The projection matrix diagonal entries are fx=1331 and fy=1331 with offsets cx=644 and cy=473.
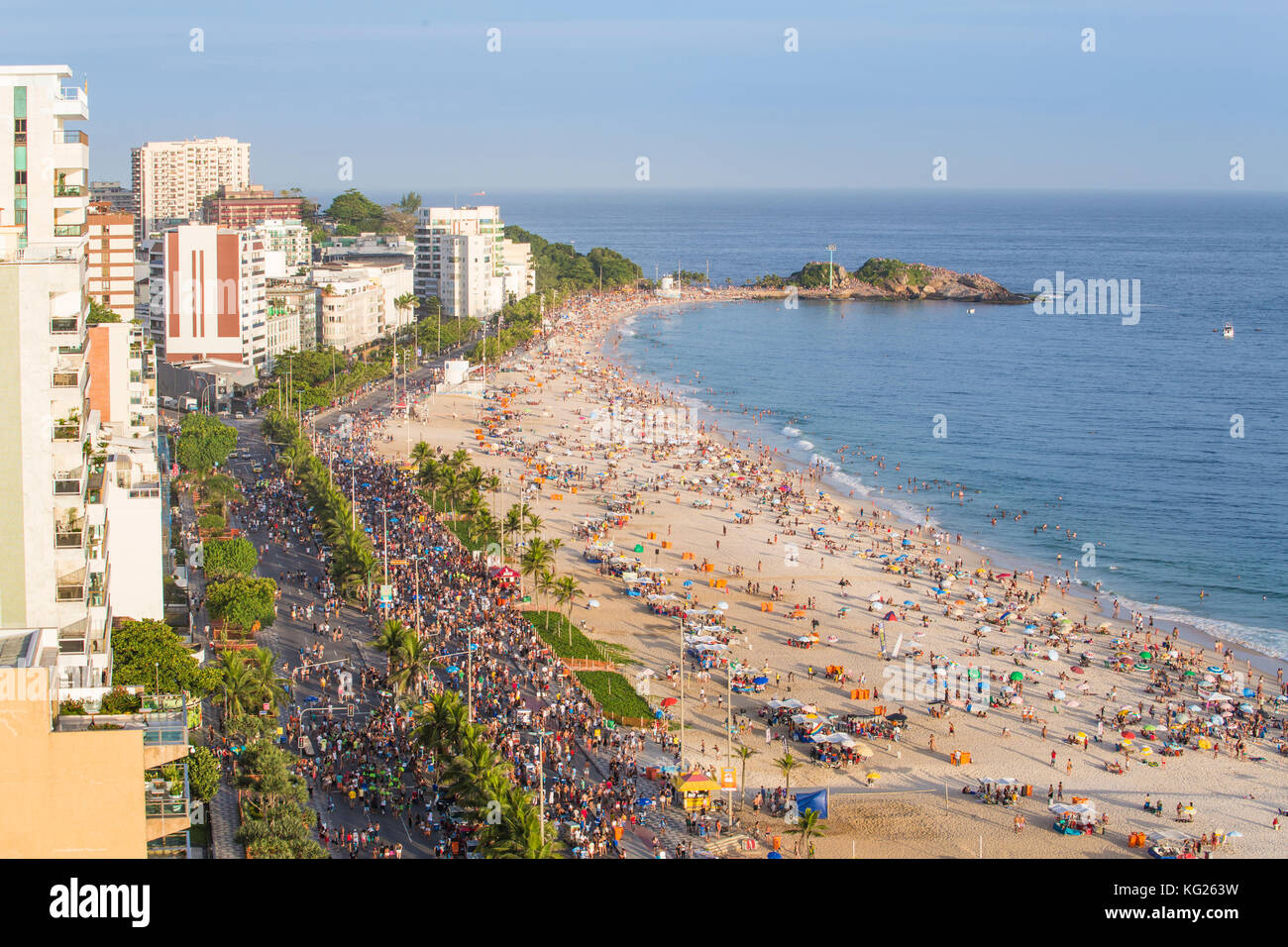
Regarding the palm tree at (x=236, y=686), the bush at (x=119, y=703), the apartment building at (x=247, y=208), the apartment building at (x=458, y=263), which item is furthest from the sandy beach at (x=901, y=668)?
the apartment building at (x=247, y=208)

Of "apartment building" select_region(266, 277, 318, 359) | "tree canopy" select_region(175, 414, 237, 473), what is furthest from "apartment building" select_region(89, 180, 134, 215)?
"tree canopy" select_region(175, 414, 237, 473)

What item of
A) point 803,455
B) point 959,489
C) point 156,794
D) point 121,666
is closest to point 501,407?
point 803,455

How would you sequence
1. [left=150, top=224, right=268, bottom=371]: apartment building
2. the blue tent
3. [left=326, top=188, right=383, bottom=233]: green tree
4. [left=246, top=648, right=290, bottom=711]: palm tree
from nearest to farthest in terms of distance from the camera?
the blue tent → [left=246, top=648, right=290, bottom=711]: palm tree → [left=150, top=224, right=268, bottom=371]: apartment building → [left=326, top=188, right=383, bottom=233]: green tree

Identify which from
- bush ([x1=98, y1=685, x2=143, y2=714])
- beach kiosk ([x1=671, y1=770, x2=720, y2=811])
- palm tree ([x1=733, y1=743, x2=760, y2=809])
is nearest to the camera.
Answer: bush ([x1=98, y1=685, x2=143, y2=714])

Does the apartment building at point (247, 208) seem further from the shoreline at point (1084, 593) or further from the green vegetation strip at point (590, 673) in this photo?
the green vegetation strip at point (590, 673)

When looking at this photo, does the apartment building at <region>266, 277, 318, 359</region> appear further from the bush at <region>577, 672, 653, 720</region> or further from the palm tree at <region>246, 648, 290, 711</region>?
the palm tree at <region>246, 648, 290, 711</region>
